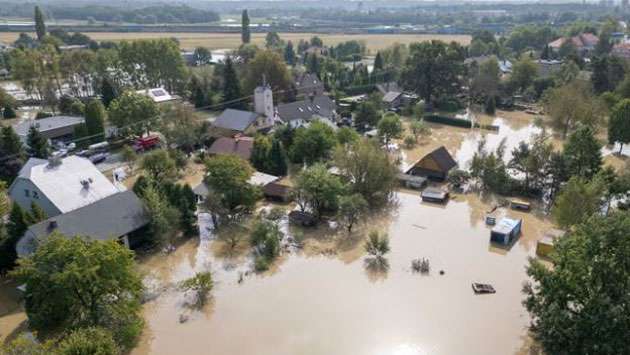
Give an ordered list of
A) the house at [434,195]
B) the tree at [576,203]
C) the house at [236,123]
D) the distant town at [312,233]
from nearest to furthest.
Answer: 1. the distant town at [312,233]
2. the tree at [576,203]
3. the house at [434,195]
4. the house at [236,123]

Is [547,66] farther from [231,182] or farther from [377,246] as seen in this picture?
[231,182]

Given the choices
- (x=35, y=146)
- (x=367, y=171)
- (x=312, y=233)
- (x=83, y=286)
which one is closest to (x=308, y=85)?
(x=367, y=171)

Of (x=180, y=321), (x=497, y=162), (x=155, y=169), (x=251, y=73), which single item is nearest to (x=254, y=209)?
(x=155, y=169)

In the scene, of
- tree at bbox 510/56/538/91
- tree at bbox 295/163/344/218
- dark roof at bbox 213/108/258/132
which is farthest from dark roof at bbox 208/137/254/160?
tree at bbox 510/56/538/91

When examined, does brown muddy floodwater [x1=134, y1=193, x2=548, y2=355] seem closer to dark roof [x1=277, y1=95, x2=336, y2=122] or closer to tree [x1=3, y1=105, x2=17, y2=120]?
dark roof [x1=277, y1=95, x2=336, y2=122]

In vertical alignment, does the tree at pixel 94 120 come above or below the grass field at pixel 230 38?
below

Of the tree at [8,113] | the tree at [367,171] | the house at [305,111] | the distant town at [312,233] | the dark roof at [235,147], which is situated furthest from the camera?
the tree at [8,113]

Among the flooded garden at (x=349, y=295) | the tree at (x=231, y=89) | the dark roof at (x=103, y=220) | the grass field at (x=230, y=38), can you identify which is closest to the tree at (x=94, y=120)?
the tree at (x=231, y=89)

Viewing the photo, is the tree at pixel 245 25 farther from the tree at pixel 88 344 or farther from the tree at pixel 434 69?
the tree at pixel 88 344
